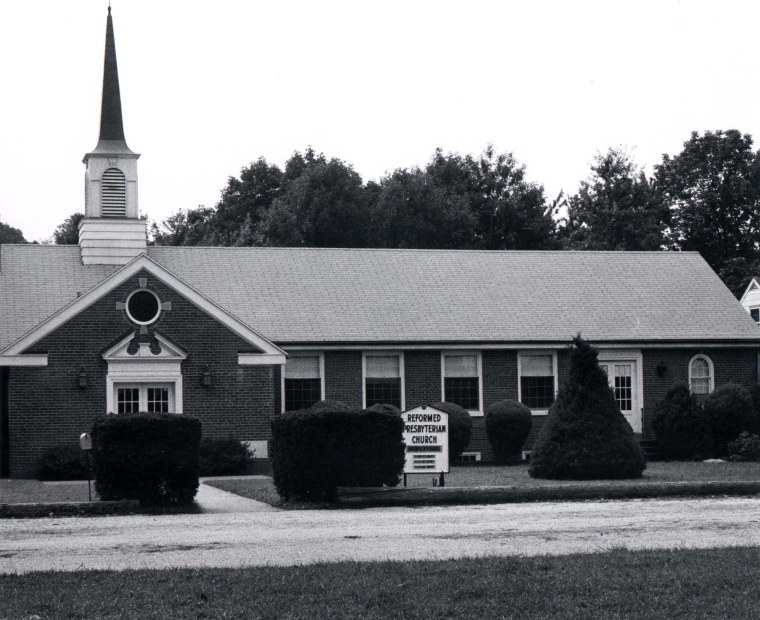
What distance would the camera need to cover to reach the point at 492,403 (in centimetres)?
3541

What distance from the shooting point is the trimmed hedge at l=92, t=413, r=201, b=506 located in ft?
66.5

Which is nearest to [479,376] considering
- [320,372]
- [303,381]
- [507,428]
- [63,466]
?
[507,428]

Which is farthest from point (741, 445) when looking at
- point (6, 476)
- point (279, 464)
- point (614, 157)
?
Answer: point (614, 157)

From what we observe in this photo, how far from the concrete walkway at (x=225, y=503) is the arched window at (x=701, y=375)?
17.7 meters

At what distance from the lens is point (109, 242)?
35.7 meters

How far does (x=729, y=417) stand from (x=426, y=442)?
43.9 feet

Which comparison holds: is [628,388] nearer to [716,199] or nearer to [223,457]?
[223,457]

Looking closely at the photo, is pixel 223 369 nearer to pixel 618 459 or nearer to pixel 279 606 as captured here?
pixel 618 459

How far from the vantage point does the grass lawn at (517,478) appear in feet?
76.4

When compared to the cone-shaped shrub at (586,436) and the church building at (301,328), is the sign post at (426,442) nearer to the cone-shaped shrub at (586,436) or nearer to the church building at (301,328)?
the cone-shaped shrub at (586,436)

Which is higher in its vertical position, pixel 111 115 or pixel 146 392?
pixel 111 115

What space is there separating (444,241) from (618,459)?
122 ft

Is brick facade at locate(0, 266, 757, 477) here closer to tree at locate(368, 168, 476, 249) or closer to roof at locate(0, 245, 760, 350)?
roof at locate(0, 245, 760, 350)

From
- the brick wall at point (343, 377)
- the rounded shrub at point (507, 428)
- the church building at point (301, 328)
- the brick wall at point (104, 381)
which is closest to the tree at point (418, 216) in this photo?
the church building at point (301, 328)
